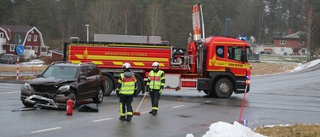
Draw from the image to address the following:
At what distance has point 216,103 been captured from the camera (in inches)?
728

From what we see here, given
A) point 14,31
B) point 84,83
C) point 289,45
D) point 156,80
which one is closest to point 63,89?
point 84,83

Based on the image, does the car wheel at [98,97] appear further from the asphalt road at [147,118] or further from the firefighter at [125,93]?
the firefighter at [125,93]

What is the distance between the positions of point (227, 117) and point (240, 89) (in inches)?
275

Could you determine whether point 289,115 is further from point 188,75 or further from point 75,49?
point 75,49

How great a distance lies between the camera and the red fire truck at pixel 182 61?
20312 millimetres

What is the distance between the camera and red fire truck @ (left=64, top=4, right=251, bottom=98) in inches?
800

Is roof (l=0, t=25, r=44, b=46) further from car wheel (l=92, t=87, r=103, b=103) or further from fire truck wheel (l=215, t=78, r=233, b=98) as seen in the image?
car wheel (l=92, t=87, r=103, b=103)

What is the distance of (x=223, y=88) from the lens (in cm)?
2086

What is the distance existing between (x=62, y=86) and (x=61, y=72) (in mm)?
1440

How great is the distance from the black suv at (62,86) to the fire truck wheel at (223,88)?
647cm

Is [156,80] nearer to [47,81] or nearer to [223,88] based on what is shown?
[47,81]

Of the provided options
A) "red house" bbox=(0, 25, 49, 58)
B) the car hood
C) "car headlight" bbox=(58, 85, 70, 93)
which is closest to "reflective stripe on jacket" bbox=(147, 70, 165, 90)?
"car headlight" bbox=(58, 85, 70, 93)

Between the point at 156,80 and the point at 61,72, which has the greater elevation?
the point at 61,72

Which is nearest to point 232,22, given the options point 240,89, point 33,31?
point 33,31
